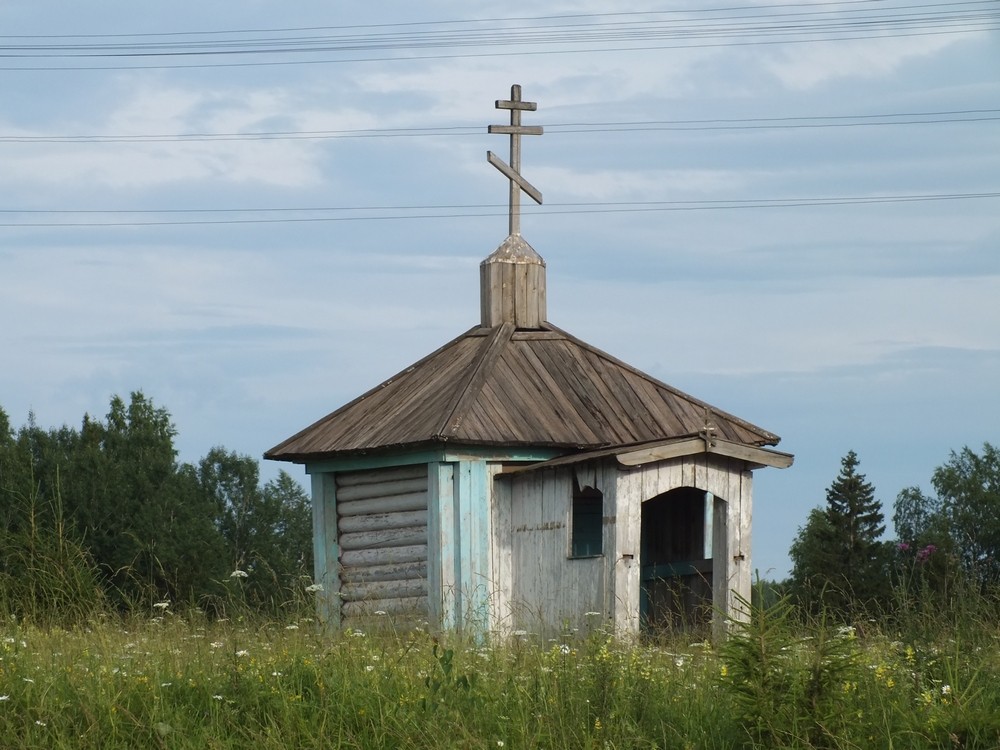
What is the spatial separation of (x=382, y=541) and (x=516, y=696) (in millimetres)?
6900

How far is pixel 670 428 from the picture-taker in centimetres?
1467

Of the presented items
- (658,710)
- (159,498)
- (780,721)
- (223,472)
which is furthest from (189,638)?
(223,472)

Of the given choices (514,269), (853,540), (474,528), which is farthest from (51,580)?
(853,540)

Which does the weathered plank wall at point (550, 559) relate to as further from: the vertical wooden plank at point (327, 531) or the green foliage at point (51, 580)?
the green foliage at point (51, 580)

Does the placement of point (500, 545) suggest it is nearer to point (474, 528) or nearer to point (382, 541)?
point (474, 528)

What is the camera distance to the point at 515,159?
53.8ft

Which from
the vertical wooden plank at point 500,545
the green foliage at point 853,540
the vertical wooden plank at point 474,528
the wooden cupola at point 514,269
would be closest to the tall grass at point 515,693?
the vertical wooden plank at point 474,528

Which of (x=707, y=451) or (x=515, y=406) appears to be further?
(x=515, y=406)

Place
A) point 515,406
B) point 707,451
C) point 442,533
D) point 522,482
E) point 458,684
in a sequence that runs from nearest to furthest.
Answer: point 458,684 → point 707,451 → point 442,533 → point 522,482 → point 515,406

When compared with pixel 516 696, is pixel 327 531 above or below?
above

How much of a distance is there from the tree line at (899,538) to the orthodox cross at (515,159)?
18.0 ft

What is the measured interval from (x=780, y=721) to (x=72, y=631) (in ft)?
16.9

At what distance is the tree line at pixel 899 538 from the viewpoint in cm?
2047

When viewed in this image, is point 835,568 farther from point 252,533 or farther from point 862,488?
point 252,533
